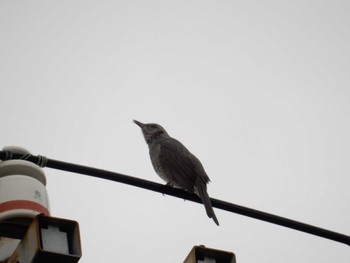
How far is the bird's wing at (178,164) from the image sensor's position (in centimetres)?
696

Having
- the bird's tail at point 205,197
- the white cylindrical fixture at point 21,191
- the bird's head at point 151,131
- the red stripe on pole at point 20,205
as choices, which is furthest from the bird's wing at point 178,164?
the red stripe on pole at point 20,205

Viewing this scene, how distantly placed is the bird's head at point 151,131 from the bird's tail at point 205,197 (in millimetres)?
2111

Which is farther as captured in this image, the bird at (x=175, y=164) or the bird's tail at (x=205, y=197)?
the bird at (x=175, y=164)

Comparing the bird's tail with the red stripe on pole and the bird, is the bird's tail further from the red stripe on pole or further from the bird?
the red stripe on pole

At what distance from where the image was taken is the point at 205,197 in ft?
18.4

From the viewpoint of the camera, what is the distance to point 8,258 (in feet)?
7.04

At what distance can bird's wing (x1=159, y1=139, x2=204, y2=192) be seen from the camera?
6964 millimetres

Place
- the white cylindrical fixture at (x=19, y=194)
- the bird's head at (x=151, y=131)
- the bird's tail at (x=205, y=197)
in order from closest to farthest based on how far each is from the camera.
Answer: the white cylindrical fixture at (x=19, y=194) → the bird's tail at (x=205, y=197) → the bird's head at (x=151, y=131)

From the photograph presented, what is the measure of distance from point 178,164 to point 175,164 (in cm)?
4

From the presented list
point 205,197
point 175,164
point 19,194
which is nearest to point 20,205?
point 19,194

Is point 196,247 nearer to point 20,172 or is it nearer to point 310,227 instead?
point 20,172

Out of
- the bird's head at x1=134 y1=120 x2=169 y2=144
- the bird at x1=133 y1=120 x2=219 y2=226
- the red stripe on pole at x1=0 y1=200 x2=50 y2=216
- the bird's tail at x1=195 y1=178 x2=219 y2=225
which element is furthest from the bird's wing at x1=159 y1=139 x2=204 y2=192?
the red stripe on pole at x1=0 y1=200 x2=50 y2=216

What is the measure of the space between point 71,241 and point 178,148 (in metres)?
6.12

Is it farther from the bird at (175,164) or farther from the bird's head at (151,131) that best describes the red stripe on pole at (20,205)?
the bird's head at (151,131)
